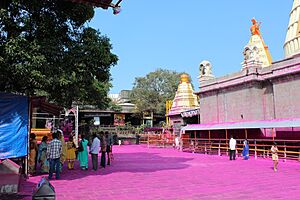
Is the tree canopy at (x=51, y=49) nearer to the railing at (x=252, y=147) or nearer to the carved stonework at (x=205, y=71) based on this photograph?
the railing at (x=252, y=147)

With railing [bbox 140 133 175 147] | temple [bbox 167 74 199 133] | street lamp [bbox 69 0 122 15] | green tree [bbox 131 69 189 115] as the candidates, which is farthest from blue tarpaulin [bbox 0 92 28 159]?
green tree [bbox 131 69 189 115]

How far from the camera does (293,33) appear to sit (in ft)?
77.7

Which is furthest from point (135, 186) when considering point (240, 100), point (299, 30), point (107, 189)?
point (299, 30)

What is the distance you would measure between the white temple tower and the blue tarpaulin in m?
19.5

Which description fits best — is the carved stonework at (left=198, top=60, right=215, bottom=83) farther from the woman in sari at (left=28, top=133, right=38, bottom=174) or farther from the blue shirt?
the woman in sari at (left=28, top=133, right=38, bottom=174)

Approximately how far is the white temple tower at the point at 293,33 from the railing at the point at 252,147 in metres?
7.55

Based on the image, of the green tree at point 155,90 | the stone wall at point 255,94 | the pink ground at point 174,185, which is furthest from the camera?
the green tree at point 155,90

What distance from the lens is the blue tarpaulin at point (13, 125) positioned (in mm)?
8875

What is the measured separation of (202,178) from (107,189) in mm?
3536

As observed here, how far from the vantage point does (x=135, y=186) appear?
352 inches

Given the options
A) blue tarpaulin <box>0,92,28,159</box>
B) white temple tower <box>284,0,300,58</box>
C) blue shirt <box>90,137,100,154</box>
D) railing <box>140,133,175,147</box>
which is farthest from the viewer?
railing <box>140,133,175,147</box>

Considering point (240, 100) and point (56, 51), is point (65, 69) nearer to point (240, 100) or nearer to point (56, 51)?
point (56, 51)

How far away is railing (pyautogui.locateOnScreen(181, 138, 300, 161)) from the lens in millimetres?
17062

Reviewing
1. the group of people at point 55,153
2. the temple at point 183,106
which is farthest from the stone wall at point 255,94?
the group of people at point 55,153
